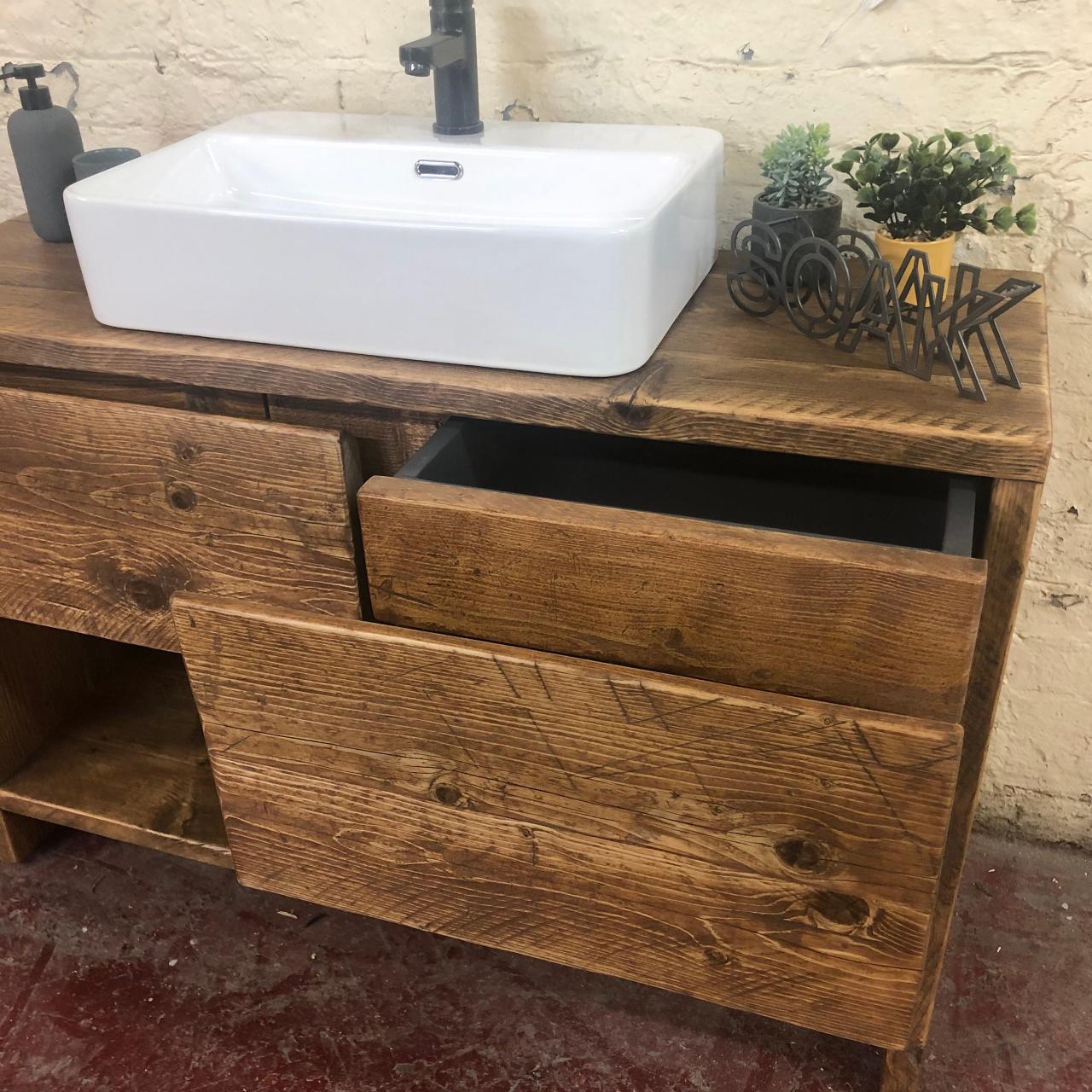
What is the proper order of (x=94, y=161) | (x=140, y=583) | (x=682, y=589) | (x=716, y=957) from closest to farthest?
(x=682, y=589)
(x=716, y=957)
(x=140, y=583)
(x=94, y=161)

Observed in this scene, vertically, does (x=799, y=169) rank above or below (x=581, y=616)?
above

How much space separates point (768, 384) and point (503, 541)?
0.75 ft

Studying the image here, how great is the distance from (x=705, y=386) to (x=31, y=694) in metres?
0.95

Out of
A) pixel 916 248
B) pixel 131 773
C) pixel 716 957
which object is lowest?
pixel 131 773

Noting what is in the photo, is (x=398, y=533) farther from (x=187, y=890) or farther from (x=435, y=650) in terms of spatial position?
(x=187, y=890)

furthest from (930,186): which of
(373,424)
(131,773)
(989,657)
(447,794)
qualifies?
(131,773)

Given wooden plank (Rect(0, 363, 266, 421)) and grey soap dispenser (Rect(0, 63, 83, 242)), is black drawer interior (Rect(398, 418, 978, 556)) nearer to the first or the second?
wooden plank (Rect(0, 363, 266, 421))

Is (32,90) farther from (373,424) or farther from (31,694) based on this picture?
(31,694)

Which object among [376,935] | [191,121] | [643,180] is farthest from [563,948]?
[191,121]

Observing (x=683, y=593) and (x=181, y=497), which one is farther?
(x=181, y=497)

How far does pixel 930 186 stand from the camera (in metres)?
0.88

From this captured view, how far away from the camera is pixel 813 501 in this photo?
3.27 ft

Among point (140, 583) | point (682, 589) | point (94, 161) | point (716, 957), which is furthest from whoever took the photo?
point (94, 161)

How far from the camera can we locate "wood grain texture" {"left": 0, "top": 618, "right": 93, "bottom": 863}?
1249 millimetres
